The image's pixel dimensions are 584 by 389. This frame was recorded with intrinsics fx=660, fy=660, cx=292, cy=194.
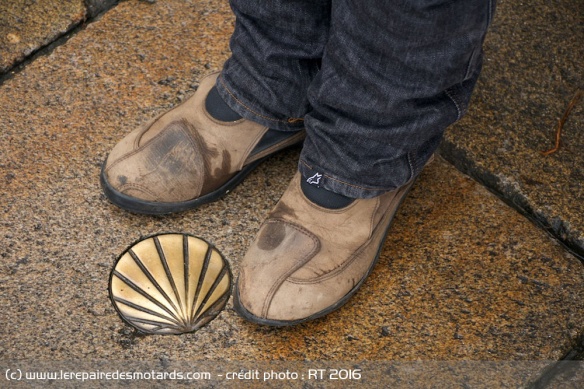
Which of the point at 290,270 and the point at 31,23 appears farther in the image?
the point at 31,23

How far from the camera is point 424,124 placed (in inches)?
48.1

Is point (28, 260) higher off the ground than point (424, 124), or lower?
lower

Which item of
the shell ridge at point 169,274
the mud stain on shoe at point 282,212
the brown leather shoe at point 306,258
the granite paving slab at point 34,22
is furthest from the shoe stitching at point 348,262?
the granite paving slab at point 34,22

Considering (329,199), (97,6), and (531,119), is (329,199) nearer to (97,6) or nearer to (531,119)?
(531,119)

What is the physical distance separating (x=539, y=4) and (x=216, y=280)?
133 cm

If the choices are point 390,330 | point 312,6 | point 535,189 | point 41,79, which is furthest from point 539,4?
point 41,79

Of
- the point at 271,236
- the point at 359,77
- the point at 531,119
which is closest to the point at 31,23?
the point at 271,236

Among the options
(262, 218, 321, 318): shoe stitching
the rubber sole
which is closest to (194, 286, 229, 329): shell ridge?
(262, 218, 321, 318): shoe stitching

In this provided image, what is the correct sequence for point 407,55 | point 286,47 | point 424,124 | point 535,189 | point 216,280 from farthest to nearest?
point 535,189 < point 216,280 < point 286,47 < point 424,124 < point 407,55

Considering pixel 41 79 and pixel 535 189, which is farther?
pixel 41 79

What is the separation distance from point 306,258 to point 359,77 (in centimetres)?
41

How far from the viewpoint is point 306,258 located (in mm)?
1374

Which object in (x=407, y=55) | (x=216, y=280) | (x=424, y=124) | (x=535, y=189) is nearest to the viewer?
(x=407, y=55)

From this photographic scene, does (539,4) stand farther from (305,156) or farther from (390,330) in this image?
(390,330)
